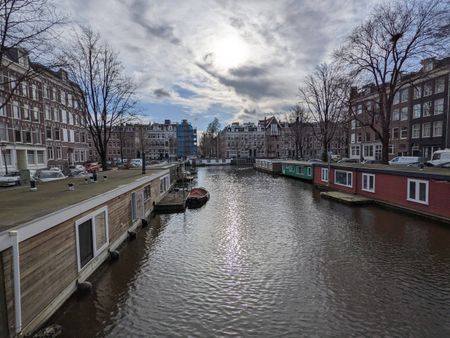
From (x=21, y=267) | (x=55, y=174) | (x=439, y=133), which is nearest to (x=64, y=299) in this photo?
(x=21, y=267)

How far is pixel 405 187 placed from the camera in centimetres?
Answer: 1880

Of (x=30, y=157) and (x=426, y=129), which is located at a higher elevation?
(x=426, y=129)

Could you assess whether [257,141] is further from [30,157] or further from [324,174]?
[30,157]

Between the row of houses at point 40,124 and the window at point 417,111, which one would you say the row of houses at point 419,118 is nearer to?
the window at point 417,111

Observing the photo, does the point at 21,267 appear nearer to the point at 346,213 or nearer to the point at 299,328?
the point at 299,328

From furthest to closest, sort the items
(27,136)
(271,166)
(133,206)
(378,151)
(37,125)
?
(378,151), (271,166), (37,125), (27,136), (133,206)

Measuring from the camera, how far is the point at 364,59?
2884cm

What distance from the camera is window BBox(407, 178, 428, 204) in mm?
17047

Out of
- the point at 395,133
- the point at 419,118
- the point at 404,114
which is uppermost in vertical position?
the point at 404,114

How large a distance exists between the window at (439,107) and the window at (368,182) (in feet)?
105

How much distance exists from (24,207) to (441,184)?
766 inches

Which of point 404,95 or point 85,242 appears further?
point 404,95

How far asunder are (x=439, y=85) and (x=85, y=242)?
179 ft

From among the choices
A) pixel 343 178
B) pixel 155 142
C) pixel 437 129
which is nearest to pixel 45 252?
pixel 343 178
